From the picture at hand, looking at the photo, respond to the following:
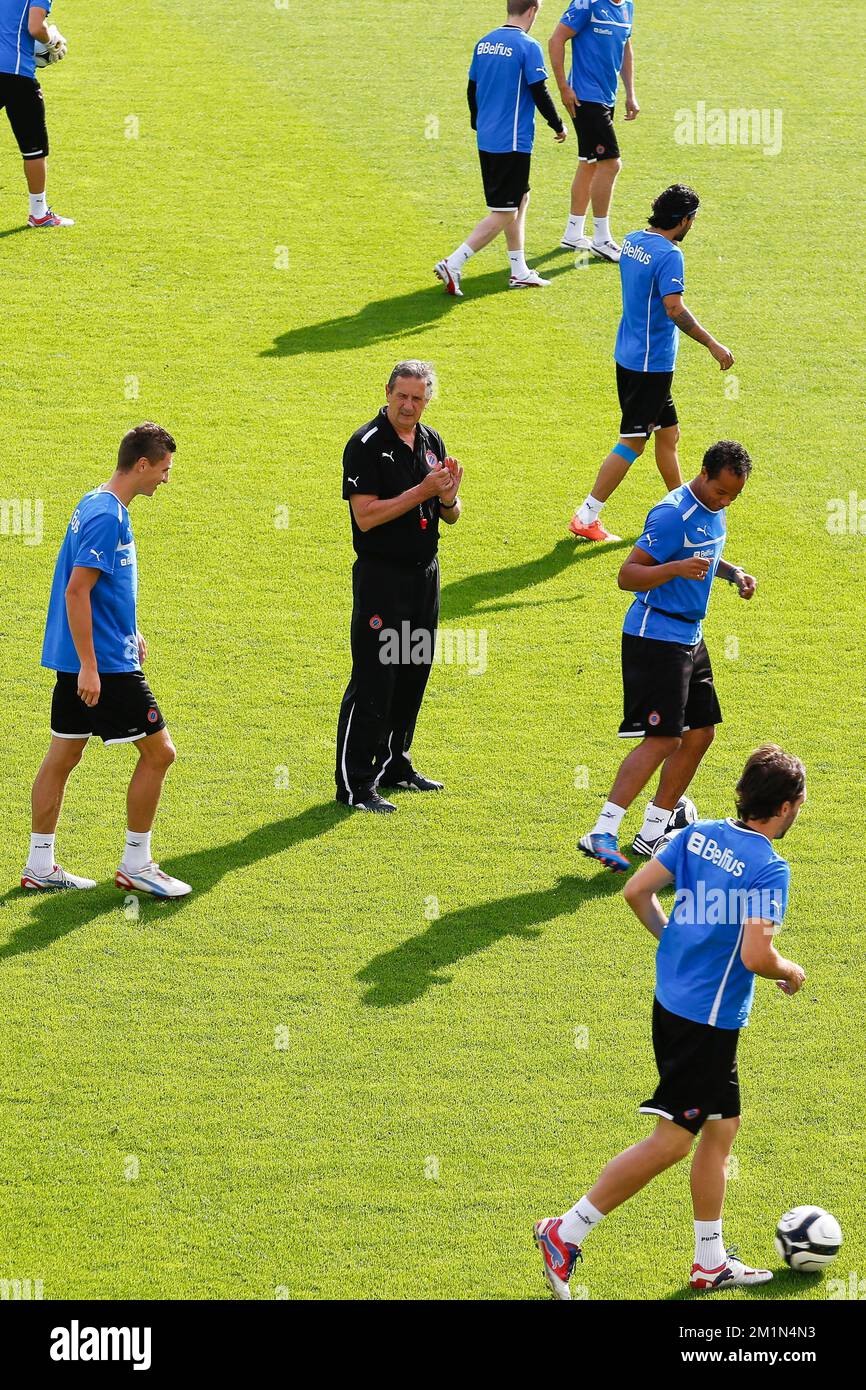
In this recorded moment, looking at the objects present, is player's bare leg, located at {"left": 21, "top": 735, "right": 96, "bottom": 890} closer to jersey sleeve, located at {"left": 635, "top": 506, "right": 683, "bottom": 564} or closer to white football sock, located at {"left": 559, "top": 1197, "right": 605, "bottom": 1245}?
jersey sleeve, located at {"left": 635, "top": 506, "right": 683, "bottom": 564}

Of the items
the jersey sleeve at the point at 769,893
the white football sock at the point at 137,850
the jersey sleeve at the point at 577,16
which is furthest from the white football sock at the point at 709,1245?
the jersey sleeve at the point at 577,16

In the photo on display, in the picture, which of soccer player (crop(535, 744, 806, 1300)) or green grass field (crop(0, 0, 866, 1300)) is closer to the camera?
soccer player (crop(535, 744, 806, 1300))

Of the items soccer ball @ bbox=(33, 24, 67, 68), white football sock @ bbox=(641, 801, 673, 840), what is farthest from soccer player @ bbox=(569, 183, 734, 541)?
Answer: soccer ball @ bbox=(33, 24, 67, 68)

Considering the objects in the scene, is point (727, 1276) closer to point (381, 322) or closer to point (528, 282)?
point (381, 322)

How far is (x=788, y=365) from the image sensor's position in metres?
13.5

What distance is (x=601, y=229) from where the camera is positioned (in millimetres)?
14922

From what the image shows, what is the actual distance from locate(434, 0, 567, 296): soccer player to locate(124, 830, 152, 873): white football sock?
7.98 m

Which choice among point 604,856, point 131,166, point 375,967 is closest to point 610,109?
point 131,166

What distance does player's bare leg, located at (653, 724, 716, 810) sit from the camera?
25.3 feet

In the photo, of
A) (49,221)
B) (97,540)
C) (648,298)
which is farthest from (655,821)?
(49,221)

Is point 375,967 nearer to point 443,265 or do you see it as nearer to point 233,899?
point 233,899

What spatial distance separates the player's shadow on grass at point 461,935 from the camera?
6992mm

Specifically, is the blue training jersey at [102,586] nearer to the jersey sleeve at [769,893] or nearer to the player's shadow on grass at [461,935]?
the player's shadow on grass at [461,935]

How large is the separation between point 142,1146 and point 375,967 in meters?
1.41
